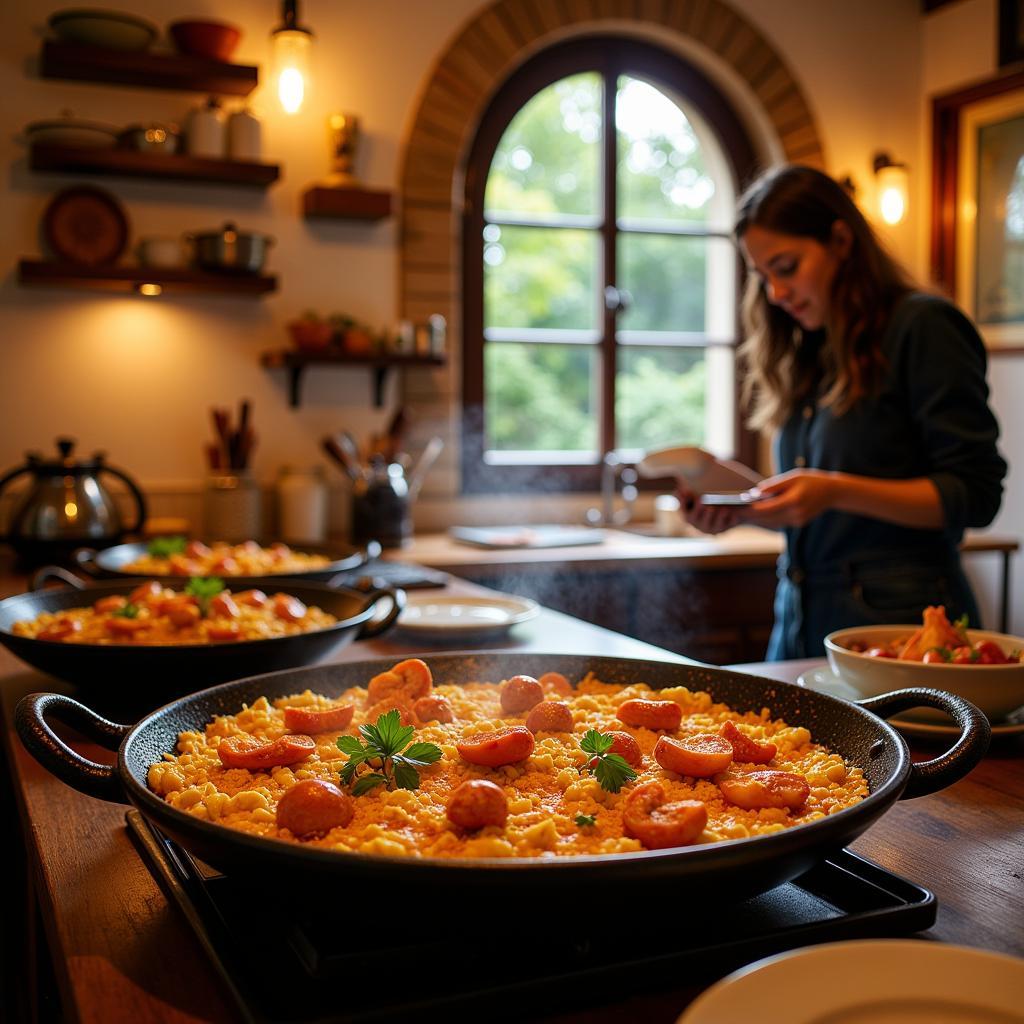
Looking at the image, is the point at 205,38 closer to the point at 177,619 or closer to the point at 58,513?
the point at 58,513

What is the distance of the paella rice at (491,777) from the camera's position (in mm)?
718

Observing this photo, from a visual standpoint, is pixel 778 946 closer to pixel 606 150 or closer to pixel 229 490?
pixel 229 490

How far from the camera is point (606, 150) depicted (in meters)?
4.15

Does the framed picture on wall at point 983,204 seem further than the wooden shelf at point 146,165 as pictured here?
Yes

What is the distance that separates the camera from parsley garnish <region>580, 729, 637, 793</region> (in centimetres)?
79

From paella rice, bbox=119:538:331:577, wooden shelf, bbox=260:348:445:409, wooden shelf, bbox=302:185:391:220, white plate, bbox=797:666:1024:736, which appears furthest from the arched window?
white plate, bbox=797:666:1024:736

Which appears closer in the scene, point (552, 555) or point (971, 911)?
point (971, 911)

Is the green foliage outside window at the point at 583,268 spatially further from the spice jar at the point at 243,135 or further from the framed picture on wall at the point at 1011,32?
the framed picture on wall at the point at 1011,32

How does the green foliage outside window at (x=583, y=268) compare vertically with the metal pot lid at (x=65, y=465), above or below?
Answer: above

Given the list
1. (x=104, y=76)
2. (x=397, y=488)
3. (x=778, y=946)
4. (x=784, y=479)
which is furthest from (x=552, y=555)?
(x=778, y=946)

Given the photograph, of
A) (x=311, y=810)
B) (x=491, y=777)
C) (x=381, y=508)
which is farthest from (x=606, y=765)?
(x=381, y=508)

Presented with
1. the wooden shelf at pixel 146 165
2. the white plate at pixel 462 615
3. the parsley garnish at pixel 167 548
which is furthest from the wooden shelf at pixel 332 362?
the white plate at pixel 462 615

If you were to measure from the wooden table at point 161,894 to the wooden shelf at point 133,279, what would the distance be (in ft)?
7.59

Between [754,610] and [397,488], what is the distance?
3.84ft
